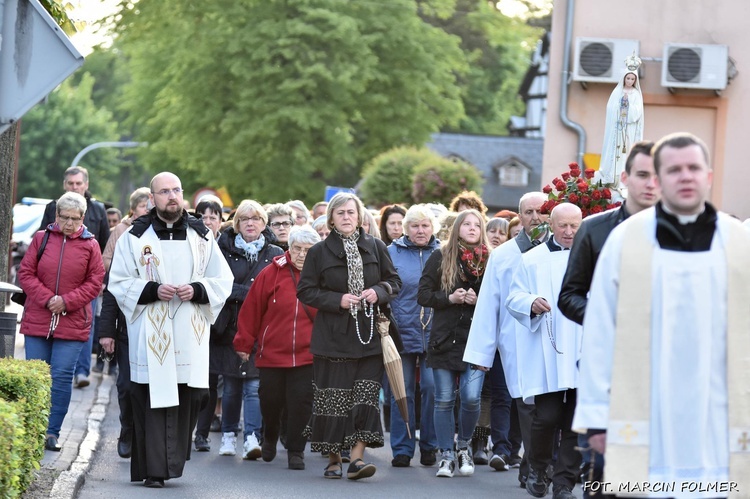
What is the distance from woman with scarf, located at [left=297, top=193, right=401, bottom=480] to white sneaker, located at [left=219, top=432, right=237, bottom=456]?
139 centimetres

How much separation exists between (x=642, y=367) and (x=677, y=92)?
17865 millimetres

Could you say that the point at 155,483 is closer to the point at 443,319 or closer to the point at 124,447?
the point at 124,447

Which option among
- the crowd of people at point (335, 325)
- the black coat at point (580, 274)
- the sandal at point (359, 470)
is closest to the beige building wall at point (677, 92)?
the crowd of people at point (335, 325)

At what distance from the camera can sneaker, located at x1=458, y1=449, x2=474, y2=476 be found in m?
11.7

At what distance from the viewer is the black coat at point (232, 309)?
42.0 ft

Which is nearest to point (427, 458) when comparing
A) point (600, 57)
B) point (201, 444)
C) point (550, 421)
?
point (201, 444)

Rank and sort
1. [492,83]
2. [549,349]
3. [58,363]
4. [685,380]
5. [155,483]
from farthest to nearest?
[492,83], [58,363], [155,483], [549,349], [685,380]

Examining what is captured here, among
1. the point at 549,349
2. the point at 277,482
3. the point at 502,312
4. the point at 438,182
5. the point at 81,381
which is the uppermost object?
the point at 438,182

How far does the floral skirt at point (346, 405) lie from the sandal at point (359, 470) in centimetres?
14

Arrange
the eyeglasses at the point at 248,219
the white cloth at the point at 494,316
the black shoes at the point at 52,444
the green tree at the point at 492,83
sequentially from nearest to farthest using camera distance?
the white cloth at the point at 494,316
the black shoes at the point at 52,444
the eyeglasses at the point at 248,219
the green tree at the point at 492,83

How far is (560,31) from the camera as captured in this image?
2352cm

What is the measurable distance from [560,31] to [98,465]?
1407 centimetres

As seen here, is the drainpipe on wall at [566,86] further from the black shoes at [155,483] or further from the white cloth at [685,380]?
the white cloth at [685,380]

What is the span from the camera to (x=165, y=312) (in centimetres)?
1041
